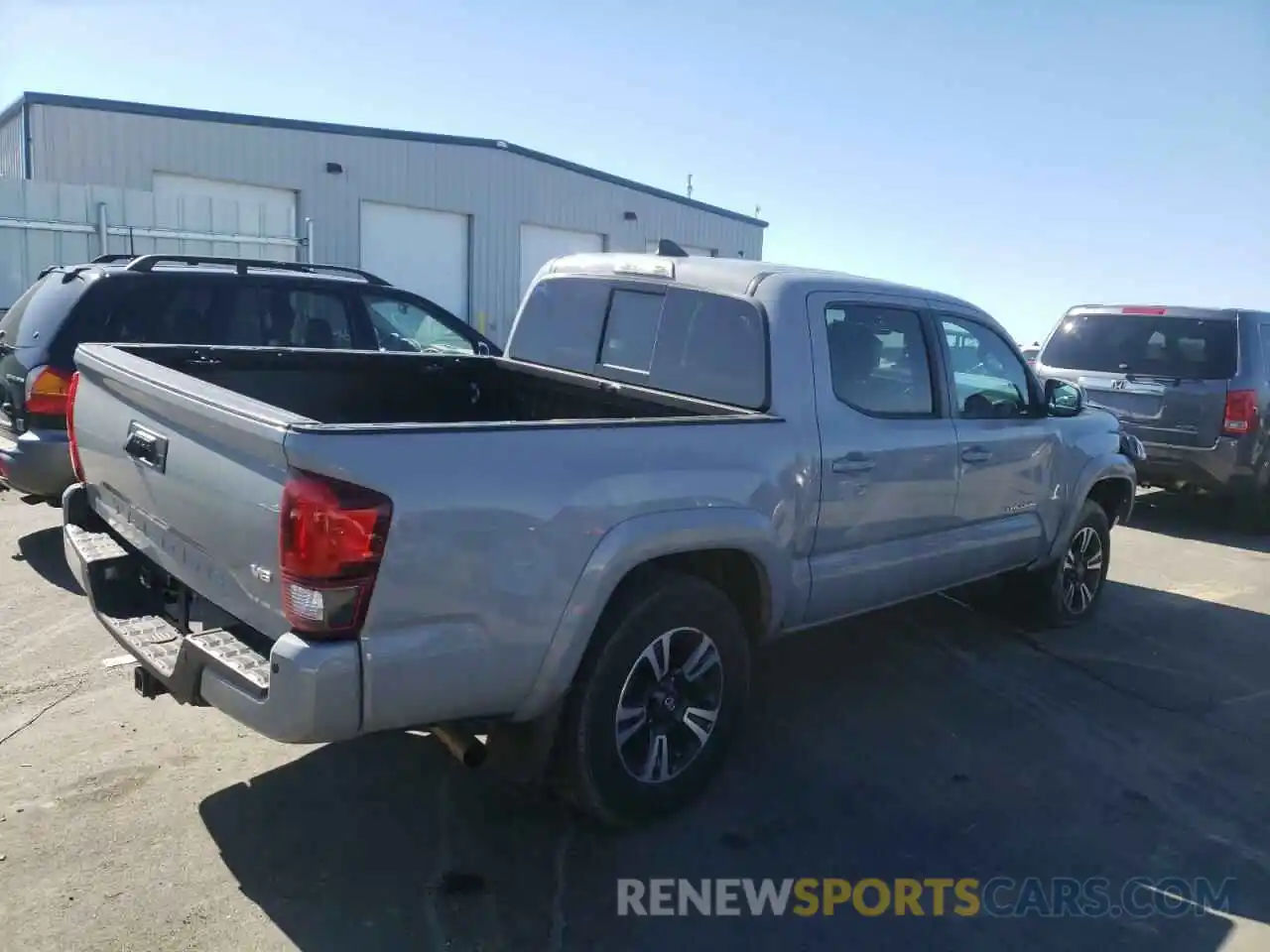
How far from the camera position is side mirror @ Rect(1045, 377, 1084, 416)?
541 centimetres

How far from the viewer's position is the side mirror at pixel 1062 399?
213 inches

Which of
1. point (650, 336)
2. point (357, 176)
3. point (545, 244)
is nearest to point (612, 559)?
point (650, 336)

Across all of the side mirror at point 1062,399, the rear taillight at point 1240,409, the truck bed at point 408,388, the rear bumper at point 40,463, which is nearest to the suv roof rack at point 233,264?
the rear bumper at point 40,463

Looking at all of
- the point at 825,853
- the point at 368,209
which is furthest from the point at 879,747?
the point at 368,209

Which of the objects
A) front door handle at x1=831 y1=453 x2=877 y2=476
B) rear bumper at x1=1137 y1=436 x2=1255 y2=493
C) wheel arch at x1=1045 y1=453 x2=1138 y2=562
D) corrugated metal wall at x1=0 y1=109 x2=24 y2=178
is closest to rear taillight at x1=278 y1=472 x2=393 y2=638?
front door handle at x1=831 y1=453 x2=877 y2=476

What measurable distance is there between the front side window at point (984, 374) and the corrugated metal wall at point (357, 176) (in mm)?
14838

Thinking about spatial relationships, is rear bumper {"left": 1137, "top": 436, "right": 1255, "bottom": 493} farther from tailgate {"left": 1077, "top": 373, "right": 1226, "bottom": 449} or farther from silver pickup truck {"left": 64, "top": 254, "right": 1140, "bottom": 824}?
silver pickup truck {"left": 64, "top": 254, "right": 1140, "bottom": 824}

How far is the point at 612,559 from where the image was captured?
3100 mm

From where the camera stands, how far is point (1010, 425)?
5070mm

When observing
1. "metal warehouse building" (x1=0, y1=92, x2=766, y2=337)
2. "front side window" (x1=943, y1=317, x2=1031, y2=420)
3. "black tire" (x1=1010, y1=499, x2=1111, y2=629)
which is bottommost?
"black tire" (x1=1010, y1=499, x2=1111, y2=629)

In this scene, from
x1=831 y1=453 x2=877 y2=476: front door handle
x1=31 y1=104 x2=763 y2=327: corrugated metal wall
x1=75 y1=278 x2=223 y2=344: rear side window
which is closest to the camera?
x1=831 y1=453 x2=877 y2=476: front door handle

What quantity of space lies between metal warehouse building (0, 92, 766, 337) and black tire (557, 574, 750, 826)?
1498 centimetres

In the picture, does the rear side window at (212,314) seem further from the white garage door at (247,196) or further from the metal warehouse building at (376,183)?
the metal warehouse building at (376,183)

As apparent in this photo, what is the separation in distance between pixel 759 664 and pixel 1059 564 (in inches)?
76.2
